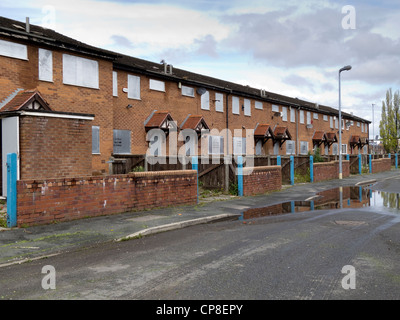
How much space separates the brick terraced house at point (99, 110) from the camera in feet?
32.0

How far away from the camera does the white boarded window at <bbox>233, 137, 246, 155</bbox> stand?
28.6 m

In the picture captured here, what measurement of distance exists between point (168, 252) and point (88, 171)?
549 centimetres

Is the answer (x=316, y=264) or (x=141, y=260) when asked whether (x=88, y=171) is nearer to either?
(x=141, y=260)

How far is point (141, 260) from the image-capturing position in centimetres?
572

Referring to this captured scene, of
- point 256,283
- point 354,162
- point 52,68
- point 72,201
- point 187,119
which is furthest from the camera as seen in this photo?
point 354,162

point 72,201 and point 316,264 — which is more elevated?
point 72,201

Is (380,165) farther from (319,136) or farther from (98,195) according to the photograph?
(98,195)

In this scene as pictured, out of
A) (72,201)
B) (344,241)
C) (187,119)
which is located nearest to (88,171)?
(72,201)

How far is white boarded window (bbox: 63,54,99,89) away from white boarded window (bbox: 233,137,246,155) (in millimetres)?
14106

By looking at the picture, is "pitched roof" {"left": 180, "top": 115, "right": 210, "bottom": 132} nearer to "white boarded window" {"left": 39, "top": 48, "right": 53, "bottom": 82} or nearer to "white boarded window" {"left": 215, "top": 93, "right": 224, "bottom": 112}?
"white boarded window" {"left": 215, "top": 93, "right": 224, "bottom": 112}

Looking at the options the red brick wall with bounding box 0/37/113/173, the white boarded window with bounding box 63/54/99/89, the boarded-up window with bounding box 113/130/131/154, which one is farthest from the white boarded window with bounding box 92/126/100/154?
the white boarded window with bounding box 63/54/99/89

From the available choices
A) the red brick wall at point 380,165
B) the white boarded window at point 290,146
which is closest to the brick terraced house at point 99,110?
the white boarded window at point 290,146

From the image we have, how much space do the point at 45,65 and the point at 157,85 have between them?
303 inches

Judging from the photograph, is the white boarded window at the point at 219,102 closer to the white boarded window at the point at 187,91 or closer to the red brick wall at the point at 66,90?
the white boarded window at the point at 187,91
